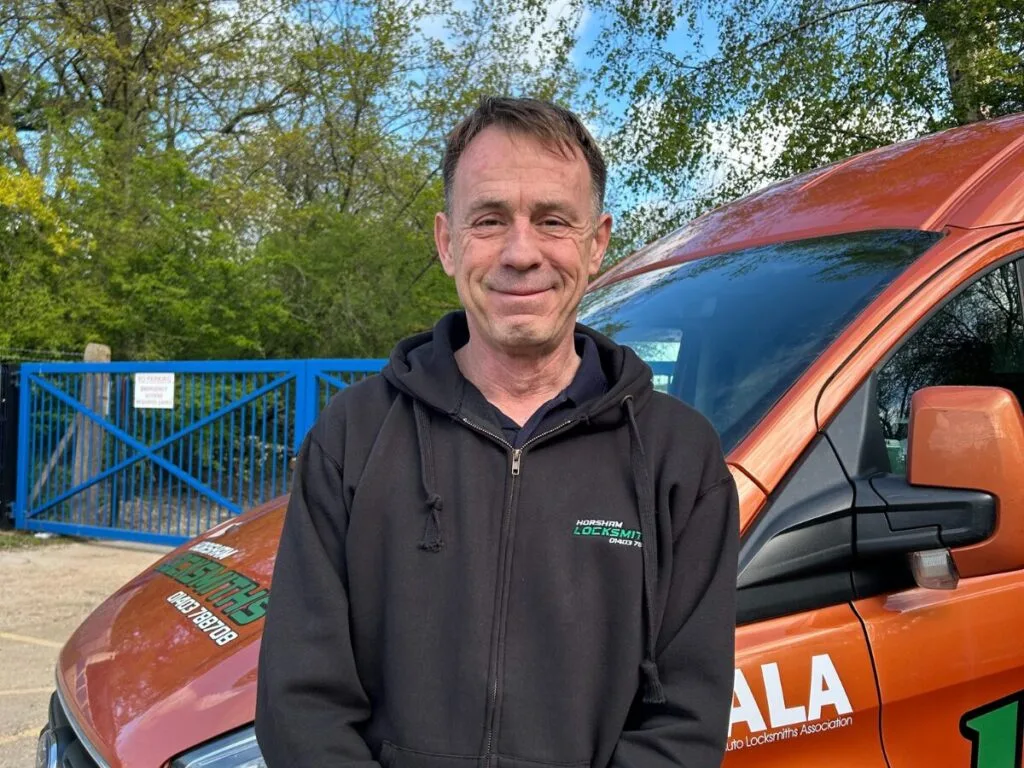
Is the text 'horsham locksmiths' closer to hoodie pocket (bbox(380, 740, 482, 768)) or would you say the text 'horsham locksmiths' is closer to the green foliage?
hoodie pocket (bbox(380, 740, 482, 768))

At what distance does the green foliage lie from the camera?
11.9 metres

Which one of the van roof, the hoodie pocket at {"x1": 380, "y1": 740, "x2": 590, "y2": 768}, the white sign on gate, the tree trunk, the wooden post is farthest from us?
Answer: the wooden post

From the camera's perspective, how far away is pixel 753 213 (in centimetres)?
273

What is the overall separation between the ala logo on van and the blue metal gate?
5.87 m

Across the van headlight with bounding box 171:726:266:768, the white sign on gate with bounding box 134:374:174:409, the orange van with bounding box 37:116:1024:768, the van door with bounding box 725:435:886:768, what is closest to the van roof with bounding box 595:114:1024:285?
the orange van with bounding box 37:116:1024:768

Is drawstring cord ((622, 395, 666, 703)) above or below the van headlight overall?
above

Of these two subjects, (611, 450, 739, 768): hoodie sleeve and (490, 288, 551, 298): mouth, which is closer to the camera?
(611, 450, 739, 768): hoodie sleeve

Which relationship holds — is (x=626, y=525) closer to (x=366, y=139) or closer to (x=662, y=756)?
(x=662, y=756)

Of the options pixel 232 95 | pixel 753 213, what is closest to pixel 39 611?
pixel 753 213

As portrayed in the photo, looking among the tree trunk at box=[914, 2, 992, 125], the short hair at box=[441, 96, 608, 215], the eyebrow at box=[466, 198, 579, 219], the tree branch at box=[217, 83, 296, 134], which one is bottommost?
the eyebrow at box=[466, 198, 579, 219]

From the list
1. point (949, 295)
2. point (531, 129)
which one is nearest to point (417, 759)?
point (531, 129)

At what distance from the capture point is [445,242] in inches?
64.0

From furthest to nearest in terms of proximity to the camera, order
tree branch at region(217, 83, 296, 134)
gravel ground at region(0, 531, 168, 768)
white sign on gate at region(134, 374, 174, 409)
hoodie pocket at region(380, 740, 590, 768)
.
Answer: tree branch at region(217, 83, 296, 134)
white sign on gate at region(134, 374, 174, 409)
gravel ground at region(0, 531, 168, 768)
hoodie pocket at region(380, 740, 590, 768)

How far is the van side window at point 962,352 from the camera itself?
194cm
